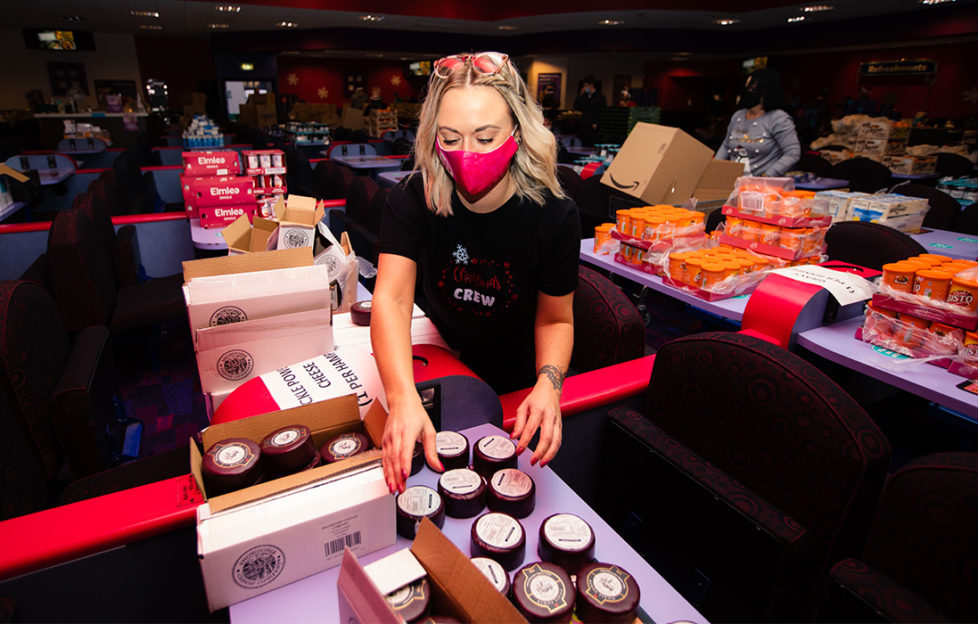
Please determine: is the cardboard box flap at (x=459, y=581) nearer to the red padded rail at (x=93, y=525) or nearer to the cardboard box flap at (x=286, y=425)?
the cardboard box flap at (x=286, y=425)

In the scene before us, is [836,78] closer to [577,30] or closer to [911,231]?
[577,30]

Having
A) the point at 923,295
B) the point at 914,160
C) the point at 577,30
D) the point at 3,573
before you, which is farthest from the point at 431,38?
the point at 3,573

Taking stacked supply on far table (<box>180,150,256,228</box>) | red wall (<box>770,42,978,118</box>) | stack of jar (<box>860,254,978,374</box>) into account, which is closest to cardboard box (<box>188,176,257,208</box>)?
stacked supply on far table (<box>180,150,256,228</box>)

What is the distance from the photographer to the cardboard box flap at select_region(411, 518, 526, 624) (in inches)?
26.0

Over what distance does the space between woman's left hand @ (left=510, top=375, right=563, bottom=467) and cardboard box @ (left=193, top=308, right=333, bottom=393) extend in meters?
0.70

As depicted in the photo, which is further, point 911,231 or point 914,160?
point 914,160

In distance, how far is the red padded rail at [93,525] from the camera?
85 centimetres

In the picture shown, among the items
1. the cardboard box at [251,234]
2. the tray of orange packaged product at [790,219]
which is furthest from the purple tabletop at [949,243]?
the cardboard box at [251,234]

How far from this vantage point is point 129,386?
9.82 ft

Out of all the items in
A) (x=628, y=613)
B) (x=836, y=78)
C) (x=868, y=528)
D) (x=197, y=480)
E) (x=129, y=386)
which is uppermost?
(x=836, y=78)

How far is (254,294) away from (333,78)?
2185 centimetres

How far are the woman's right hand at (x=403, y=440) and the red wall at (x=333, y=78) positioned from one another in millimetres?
21168

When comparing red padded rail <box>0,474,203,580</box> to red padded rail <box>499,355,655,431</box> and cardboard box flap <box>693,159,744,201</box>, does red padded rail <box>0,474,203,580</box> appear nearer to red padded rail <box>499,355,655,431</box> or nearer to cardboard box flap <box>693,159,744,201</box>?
red padded rail <box>499,355,655,431</box>

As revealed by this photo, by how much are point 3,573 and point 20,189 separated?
15.4ft
